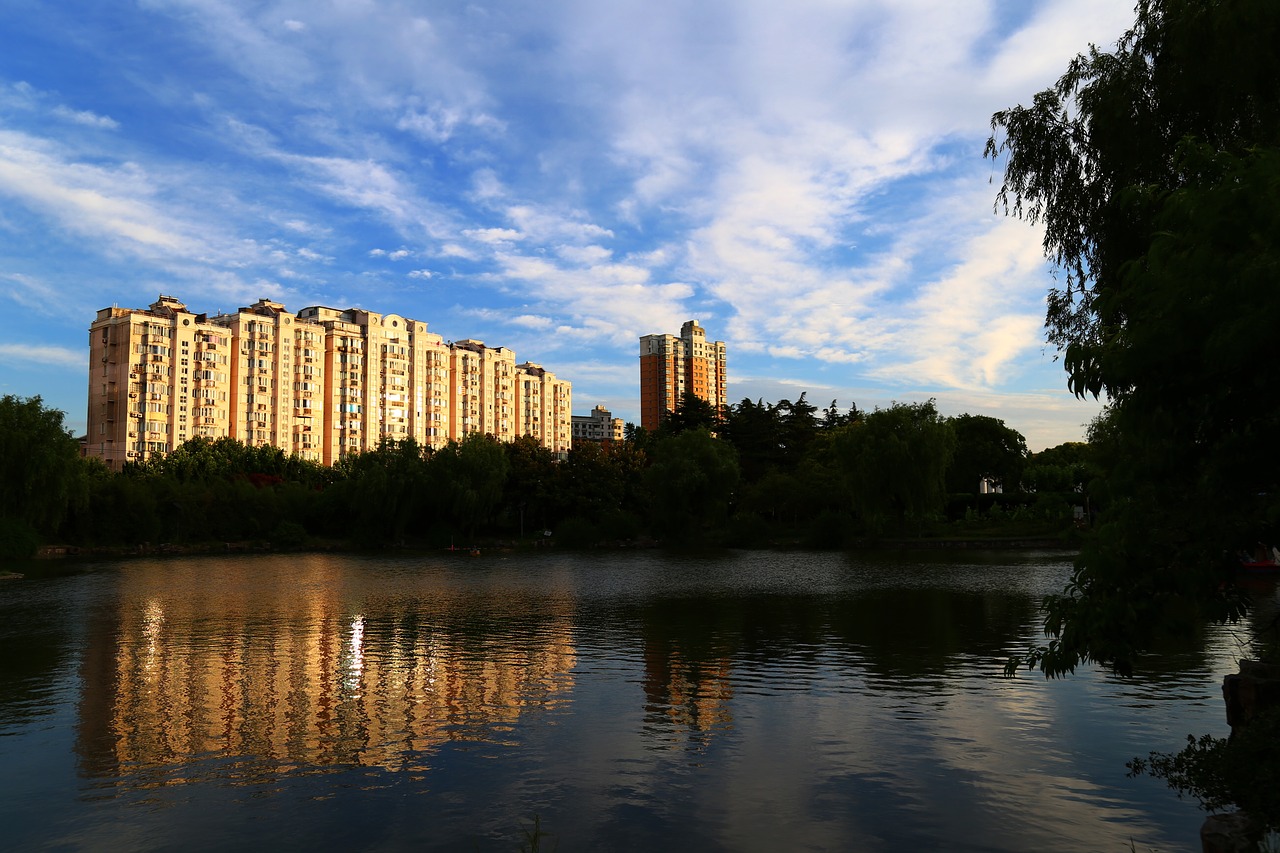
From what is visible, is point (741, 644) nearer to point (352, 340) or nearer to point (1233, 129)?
point (1233, 129)

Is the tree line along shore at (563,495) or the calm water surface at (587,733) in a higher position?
the tree line along shore at (563,495)

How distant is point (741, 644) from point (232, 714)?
35.5 feet

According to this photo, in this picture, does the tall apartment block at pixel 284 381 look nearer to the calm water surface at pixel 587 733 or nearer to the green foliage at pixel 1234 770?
the calm water surface at pixel 587 733

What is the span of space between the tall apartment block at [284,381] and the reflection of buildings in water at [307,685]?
82.0 meters

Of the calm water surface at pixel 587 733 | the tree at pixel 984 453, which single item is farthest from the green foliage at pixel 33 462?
the tree at pixel 984 453

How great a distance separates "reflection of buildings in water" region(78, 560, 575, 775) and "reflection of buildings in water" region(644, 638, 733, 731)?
5.40 ft

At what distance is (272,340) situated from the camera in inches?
5276

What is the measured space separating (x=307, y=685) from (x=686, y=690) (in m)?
6.58

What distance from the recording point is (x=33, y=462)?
54.3m

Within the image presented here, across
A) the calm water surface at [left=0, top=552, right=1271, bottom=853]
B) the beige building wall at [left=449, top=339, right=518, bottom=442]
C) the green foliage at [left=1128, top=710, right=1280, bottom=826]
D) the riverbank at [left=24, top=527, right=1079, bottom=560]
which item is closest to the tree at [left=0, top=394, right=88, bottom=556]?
the riverbank at [left=24, top=527, right=1079, bottom=560]

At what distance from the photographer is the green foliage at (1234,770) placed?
8078 millimetres

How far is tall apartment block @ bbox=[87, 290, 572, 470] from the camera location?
12100 cm

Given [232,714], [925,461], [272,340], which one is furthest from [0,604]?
[272,340]

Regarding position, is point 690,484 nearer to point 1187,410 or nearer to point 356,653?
point 356,653
